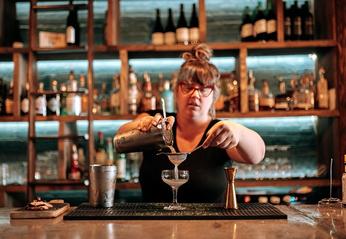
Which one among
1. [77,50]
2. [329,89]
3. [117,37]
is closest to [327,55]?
[329,89]

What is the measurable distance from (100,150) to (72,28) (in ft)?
2.64

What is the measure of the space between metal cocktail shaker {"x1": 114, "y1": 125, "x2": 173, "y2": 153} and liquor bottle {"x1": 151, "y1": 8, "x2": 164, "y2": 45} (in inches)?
58.5

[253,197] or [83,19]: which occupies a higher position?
[83,19]

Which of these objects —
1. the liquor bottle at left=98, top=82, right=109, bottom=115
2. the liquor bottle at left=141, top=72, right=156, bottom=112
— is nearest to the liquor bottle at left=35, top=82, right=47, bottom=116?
the liquor bottle at left=98, top=82, right=109, bottom=115

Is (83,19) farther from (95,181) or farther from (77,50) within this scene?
(95,181)

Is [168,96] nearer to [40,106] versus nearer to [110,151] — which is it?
[110,151]

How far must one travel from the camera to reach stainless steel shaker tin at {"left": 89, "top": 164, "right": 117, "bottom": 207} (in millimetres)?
1456

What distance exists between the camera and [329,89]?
9.48 ft

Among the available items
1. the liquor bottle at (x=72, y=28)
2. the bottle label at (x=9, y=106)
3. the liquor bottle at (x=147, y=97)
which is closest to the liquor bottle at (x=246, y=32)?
the liquor bottle at (x=147, y=97)

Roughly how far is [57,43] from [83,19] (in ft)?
1.19

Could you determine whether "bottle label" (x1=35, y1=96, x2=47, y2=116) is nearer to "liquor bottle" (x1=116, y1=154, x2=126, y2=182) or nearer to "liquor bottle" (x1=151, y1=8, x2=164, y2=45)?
"liquor bottle" (x1=116, y1=154, x2=126, y2=182)

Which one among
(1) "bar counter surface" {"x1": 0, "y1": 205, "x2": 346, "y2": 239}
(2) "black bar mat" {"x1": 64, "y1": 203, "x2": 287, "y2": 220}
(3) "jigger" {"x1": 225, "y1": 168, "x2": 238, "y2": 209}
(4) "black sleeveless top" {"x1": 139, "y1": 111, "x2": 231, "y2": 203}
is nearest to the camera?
(1) "bar counter surface" {"x1": 0, "y1": 205, "x2": 346, "y2": 239}

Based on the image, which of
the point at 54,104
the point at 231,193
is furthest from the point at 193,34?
the point at 231,193

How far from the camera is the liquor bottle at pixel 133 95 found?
9.34 ft
